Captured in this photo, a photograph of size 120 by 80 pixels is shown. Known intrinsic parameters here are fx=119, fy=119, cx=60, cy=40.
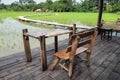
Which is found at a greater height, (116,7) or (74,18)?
(116,7)

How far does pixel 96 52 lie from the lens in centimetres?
353

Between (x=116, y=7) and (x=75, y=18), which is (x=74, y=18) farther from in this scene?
(x=116, y=7)

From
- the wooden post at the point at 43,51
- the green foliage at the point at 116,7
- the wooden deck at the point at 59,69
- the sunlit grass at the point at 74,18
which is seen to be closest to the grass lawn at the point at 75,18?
the sunlit grass at the point at 74,18

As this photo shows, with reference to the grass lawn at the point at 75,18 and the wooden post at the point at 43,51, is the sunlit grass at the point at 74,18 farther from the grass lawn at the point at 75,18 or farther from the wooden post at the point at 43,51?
the wooden post at the point at 43,51

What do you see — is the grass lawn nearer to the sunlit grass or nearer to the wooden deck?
the sunlit grass

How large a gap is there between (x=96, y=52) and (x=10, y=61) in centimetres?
239

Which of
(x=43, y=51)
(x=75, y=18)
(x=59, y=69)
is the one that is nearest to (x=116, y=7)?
(x=75, y=18)

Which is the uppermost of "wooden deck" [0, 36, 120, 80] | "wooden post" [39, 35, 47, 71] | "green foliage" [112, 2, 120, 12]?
"green foliage" [112, 2, 120, 12]

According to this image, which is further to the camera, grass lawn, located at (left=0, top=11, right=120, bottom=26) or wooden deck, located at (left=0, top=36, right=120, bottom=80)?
grass lawn, located at (left=0, top=11, right=120, bottom=26)

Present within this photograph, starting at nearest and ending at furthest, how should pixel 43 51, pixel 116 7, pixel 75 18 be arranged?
pixel 43 51, pixel 75 18, pixel 116 7

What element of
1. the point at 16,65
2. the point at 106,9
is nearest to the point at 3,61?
the point at 16,65

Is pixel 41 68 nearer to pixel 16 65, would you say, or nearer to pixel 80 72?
pixel 16 65

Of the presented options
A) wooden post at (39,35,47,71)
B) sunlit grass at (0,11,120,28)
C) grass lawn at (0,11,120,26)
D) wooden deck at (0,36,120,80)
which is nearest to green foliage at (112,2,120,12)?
sunlit grass at (0,11,120,28)

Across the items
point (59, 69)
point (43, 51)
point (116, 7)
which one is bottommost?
point (59, 69)
